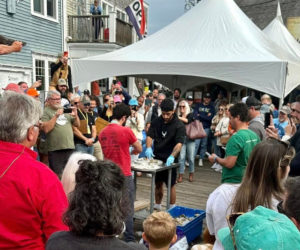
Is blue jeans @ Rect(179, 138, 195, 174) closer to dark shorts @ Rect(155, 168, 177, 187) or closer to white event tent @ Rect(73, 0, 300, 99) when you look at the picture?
white event tent @ Rect(73, 0, 300, 99)

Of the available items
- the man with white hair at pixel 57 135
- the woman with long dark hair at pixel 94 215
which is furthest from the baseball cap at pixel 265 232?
the man with white hair at pixel 57 135

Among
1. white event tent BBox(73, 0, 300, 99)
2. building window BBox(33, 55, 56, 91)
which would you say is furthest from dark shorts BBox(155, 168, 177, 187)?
building window BBox(33, 55, 56, 91)

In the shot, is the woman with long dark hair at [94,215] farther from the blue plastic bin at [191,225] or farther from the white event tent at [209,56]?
the white event tent at [209,56]

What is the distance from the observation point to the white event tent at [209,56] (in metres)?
5.34

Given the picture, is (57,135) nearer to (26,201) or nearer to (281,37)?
(26,201)

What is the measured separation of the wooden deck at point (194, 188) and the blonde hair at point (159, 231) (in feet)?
9.48

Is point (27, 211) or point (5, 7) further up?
point (5, 7)

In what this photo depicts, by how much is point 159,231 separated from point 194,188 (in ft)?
13.3

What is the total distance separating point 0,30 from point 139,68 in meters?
6.33

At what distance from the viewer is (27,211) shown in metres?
1.53

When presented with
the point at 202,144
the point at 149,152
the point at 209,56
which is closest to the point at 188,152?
the point at 202,144

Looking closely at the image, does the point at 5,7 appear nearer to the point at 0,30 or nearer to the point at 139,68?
the point at 0,30

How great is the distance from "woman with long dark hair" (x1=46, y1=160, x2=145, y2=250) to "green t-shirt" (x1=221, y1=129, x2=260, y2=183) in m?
1.94

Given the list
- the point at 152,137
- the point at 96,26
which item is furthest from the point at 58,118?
the point at 96,26
